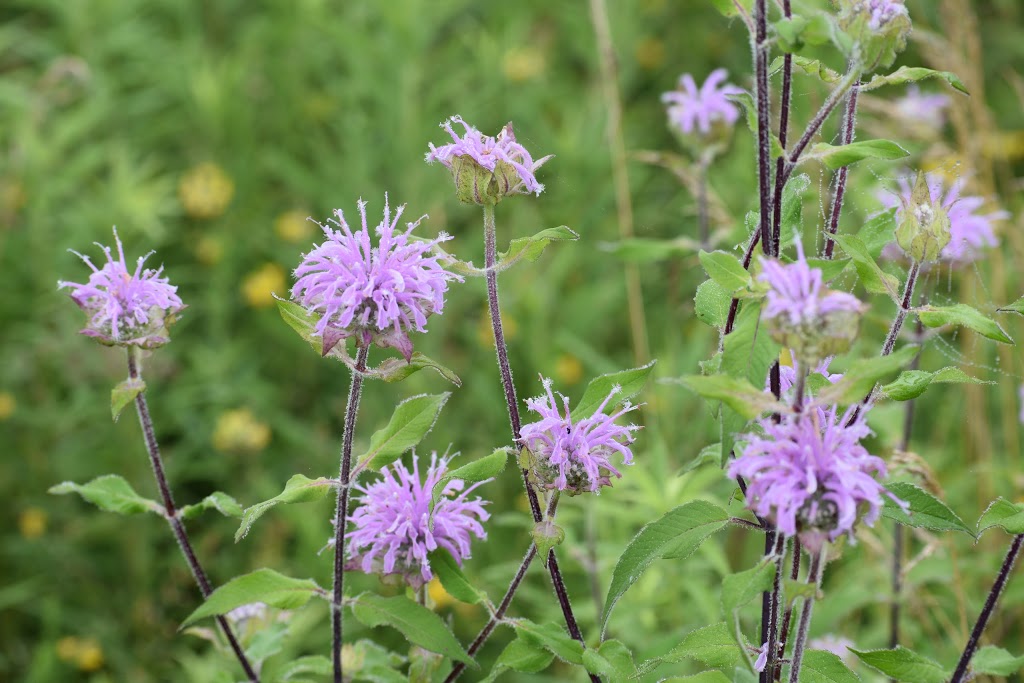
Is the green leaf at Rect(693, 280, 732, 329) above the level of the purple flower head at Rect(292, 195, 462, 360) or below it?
below

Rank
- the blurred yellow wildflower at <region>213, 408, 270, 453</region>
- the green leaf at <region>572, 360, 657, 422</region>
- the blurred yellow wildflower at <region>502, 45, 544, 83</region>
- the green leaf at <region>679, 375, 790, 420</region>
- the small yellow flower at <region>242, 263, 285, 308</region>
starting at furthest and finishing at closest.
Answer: the blurred yellow wildflower at <region>502, 45, 544, 83</region> < the small yellow flower at <region>242, 263, 285, 308</region> < the blurred yellow wildflower at <region>213, 408, 270, 453</region> < the green leaf at <region>572, 360, 657, 422</region> < the green leaf at <region>679, 375, 790, 420</region>

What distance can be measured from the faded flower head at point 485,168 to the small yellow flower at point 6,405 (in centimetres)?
199

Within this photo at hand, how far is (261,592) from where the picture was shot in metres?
1.11

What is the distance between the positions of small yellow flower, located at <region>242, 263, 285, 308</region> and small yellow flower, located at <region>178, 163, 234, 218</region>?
0.23 meters

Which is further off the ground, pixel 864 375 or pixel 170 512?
pixel 864 375

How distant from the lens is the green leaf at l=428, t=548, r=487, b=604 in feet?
3.83

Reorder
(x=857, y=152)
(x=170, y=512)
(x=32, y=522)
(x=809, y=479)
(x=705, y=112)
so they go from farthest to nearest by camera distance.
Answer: (x=32, y=522), (x=705, y=112), (x=170, y=512), (x=857, y=152), (x=809, y=479)

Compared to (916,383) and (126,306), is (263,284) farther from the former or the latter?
(916,383)

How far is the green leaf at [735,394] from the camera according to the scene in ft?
2.77

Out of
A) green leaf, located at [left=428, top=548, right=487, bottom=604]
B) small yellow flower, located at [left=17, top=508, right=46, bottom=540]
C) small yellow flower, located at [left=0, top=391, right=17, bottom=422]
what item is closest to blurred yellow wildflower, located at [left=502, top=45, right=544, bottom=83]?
small yellow flower, located at [left=0, top=391, right=17, bottom=422]

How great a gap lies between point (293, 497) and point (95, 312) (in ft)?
1.21

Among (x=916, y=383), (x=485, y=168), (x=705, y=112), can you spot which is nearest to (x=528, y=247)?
(x=485, y=168)

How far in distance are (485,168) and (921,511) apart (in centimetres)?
57

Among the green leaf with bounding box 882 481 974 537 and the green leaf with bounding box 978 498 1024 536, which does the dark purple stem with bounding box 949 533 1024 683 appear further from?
the green leaf with bounding box 882 481 974 537
